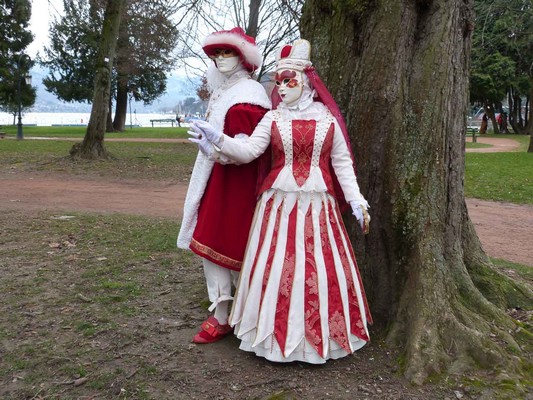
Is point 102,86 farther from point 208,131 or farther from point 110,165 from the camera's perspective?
point 208,131

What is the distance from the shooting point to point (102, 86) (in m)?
14.1

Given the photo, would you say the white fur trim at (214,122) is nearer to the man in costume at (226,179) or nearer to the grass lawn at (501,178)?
the man in costume at (226,179)

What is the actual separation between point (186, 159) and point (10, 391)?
13.4 metres

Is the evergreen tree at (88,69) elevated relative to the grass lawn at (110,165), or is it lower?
elevated

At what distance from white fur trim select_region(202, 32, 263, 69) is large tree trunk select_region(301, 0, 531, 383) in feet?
1.77

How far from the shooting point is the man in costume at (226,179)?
333 centimetres

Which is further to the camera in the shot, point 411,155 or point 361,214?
point 411,155

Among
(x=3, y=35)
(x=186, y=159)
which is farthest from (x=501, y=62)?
(x=3, y=35)

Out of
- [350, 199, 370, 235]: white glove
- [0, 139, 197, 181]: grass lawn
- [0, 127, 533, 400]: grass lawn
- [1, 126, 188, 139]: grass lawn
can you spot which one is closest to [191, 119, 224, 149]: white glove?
[350, 199, 370, 235]: white glove

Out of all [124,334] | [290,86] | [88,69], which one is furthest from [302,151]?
[88,69]

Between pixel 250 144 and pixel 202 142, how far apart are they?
292 mm

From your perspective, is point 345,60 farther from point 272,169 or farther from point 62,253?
point 62,253

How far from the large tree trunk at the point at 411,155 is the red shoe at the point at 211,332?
3.29ft

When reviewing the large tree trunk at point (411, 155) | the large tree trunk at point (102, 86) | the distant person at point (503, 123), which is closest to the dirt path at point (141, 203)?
the large tree trunk at point (102, 86)
